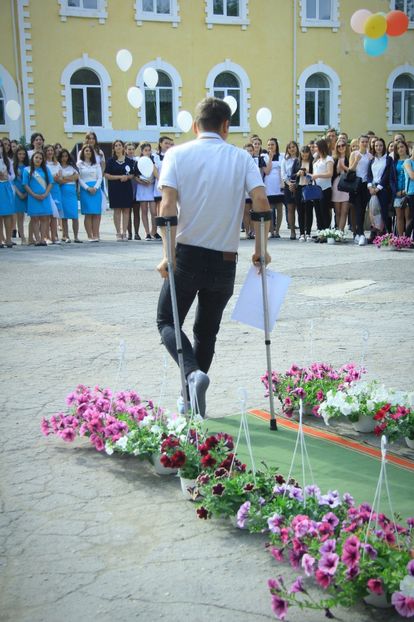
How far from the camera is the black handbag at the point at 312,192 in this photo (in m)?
16.6

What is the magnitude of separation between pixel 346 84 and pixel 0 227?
21450 mm

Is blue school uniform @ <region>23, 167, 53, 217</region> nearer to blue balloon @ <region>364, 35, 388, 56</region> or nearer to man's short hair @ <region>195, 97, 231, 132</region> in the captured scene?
blue balloon @ <region>364, 35, 388, 56</region>

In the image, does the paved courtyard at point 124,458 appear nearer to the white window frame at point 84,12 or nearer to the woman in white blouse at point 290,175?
the woman in white blouse at point 290,175

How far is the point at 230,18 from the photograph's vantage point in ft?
103

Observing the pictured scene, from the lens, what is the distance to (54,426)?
188 inches

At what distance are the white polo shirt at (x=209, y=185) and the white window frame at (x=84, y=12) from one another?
2681 cm

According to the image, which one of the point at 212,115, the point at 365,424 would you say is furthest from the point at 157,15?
the point at 365,424

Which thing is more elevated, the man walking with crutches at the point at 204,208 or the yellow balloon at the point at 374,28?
the yellow balloon at the point at 374,28

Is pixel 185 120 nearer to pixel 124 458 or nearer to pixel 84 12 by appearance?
pixel 84 12

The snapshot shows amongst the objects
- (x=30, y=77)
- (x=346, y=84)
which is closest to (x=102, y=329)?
(x=30, y=77)

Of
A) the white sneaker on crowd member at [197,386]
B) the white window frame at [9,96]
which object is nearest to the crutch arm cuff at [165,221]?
the white sneaker on crowd member at [197,386]

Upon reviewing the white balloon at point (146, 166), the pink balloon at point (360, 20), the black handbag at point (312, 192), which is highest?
the pink balloon at point (360, 20)

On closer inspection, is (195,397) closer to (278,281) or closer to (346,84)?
(278,281)

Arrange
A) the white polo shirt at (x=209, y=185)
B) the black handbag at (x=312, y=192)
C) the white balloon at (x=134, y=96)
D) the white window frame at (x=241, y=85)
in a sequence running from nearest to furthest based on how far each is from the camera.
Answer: the white polo shirt at (x=209, y=185)
the black handbag at (x=312, y=192)
the white balloon at (x=134, y=96)
the white window frame at (x=241, y=85)
